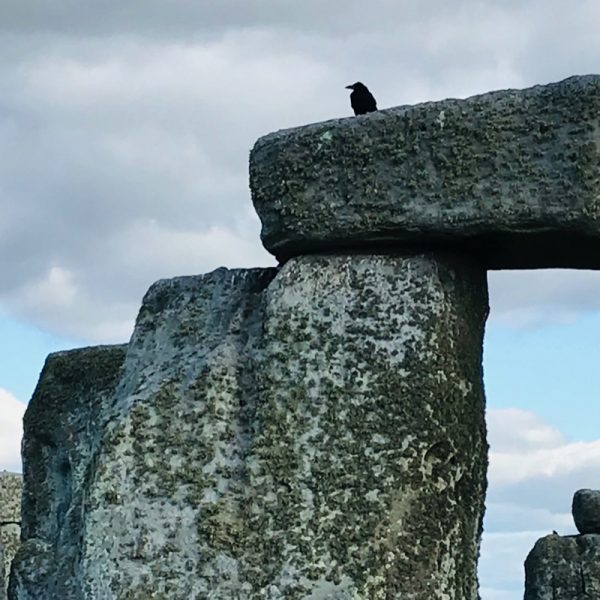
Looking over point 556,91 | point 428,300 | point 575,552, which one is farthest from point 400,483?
point 575,552

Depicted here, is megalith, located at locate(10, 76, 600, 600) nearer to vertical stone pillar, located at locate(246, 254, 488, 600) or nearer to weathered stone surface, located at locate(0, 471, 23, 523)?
vertical stone pillar, located at locate(246, 254, 488, 600)

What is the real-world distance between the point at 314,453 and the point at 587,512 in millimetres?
5563

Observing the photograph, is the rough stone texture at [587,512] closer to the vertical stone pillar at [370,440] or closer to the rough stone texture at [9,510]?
the rough stone texture at [9,510]

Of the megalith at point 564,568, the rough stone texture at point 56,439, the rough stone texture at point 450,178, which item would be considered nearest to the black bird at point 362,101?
the rough stone texture at point 450,178

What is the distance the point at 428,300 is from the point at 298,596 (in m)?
0.83

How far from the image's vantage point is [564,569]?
32.2 feet

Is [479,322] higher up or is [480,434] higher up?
[479,322]

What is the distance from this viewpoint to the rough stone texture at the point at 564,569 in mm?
9695

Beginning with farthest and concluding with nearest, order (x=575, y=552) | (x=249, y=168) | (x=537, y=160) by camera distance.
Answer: (x=575, y=552), (x=249, y=168), (x=537, y=160)

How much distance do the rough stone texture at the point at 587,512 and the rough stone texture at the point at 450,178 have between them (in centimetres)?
526

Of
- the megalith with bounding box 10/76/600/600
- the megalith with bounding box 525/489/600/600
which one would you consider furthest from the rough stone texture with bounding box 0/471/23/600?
the megalith with bounding box 10/76/600/600

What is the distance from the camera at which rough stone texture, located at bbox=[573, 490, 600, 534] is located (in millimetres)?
10086

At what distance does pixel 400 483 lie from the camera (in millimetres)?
4777

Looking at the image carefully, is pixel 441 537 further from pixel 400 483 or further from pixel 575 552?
pixel 575 552
